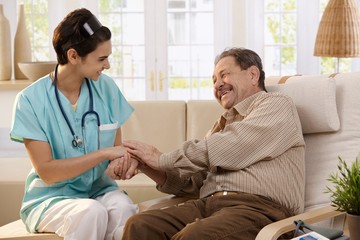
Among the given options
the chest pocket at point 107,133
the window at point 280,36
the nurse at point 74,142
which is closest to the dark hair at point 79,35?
the nurse at point 74,142

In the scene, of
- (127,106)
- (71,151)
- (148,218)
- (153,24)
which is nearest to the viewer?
(148,218)

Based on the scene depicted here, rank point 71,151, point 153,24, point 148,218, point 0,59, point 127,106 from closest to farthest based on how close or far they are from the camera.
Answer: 1. point 148,218
2. point 71,151
3. point 127,106
4. point 0,59
5. point 153,24

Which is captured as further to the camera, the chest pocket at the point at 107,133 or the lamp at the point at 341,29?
the lamp at the point at 341,29

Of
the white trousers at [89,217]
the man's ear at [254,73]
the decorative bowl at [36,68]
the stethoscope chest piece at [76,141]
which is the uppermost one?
the man's ear at [254,73]

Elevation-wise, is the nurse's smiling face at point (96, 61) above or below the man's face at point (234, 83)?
above

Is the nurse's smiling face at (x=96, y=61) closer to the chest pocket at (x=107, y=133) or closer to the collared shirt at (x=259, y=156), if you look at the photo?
the chest pocket at (x=107, y=133)

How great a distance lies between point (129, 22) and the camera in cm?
574

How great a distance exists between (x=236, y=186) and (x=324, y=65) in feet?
10.8

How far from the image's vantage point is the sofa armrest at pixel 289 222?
239cm

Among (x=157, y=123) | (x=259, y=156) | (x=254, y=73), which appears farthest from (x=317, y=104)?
(x=157, y=123)

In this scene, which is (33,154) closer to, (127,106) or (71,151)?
(71,151)

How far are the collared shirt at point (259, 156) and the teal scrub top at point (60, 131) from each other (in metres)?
0.31

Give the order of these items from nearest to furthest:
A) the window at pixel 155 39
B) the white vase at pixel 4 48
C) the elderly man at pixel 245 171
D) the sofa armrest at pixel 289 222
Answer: the sofa armrest at pixel 289 222
the elderly man at pixel 245 171
the white vase at pixel 4 48
the window at pixel 155 39

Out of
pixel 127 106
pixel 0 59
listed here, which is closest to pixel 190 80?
pixel 0 59
